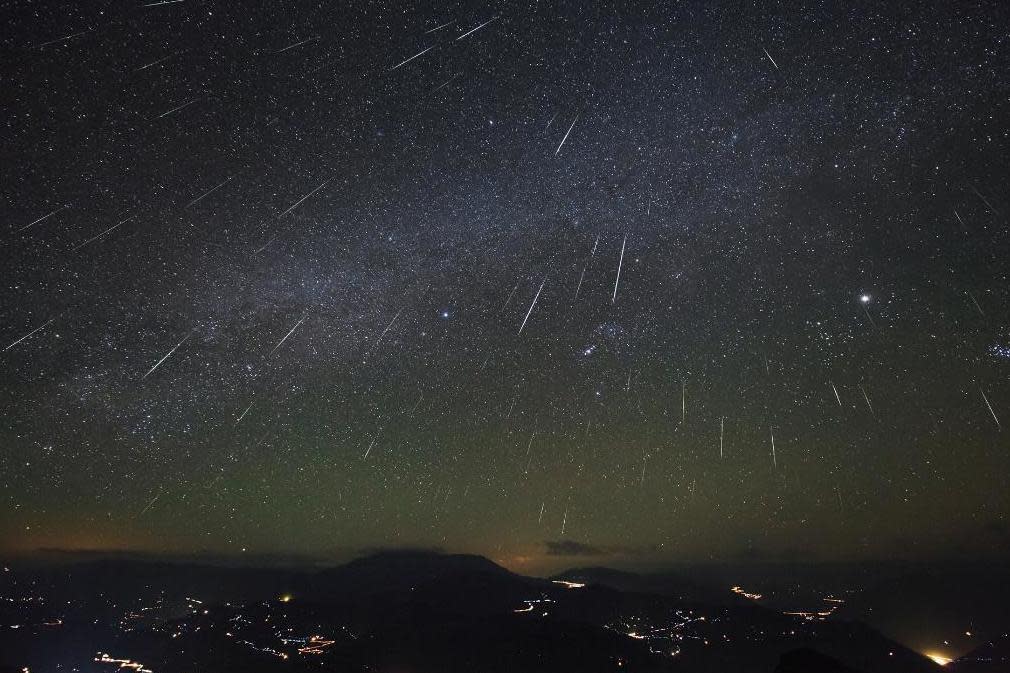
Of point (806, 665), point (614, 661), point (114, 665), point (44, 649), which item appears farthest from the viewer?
point (44, 649)

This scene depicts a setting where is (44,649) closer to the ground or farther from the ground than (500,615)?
closer to the ground

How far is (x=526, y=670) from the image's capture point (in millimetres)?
138250


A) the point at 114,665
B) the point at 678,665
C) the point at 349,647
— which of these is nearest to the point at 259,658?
the point at 349,647

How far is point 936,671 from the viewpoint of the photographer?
647 ft

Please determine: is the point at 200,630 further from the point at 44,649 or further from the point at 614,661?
the point at 614,661

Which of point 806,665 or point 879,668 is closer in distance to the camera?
point 806,665

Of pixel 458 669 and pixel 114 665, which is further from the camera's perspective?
pixel 114 665

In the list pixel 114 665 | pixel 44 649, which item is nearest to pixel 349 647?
pixel 114 665

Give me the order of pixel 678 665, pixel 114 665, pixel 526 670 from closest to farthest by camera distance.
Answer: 1. pixel 526 670
2. pixel 114 665
3. pixel 678 665

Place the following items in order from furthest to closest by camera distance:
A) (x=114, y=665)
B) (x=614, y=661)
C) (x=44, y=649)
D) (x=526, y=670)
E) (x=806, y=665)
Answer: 1. (x=44, y=649)
2. (x=114, y=665)
3. (x=614, y=661)
4. (x=526, y=670)
5. (x=806, y=665)

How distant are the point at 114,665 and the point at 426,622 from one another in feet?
304

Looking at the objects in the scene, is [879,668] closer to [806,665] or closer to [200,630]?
[806,665]

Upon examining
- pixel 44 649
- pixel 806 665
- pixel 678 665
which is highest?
pixel 806 665

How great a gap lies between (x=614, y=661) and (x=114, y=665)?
5823 inches
